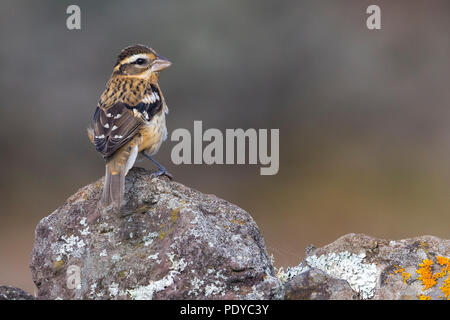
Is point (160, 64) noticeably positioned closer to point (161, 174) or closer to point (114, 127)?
point (114, 127)

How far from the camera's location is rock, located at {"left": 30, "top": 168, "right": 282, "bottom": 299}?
4359 millimetres

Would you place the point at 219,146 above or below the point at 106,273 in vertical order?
above

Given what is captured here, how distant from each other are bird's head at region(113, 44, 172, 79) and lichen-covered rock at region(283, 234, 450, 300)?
2569 millimetres

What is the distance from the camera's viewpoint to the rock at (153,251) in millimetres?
4359

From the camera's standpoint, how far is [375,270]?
4.85m

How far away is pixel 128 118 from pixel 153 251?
1.68 meters

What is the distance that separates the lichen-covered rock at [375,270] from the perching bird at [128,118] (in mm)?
1594

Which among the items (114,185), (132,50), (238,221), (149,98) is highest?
(132,50)

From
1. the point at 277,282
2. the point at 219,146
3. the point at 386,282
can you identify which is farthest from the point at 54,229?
the point at 219,146

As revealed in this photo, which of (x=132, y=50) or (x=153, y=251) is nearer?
(x=153, y=251)

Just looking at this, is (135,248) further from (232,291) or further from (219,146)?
(219,146)

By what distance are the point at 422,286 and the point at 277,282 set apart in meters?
1.06

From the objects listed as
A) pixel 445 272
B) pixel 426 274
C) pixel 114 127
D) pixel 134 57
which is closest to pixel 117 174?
pixel 114 127

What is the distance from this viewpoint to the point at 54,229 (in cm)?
503
